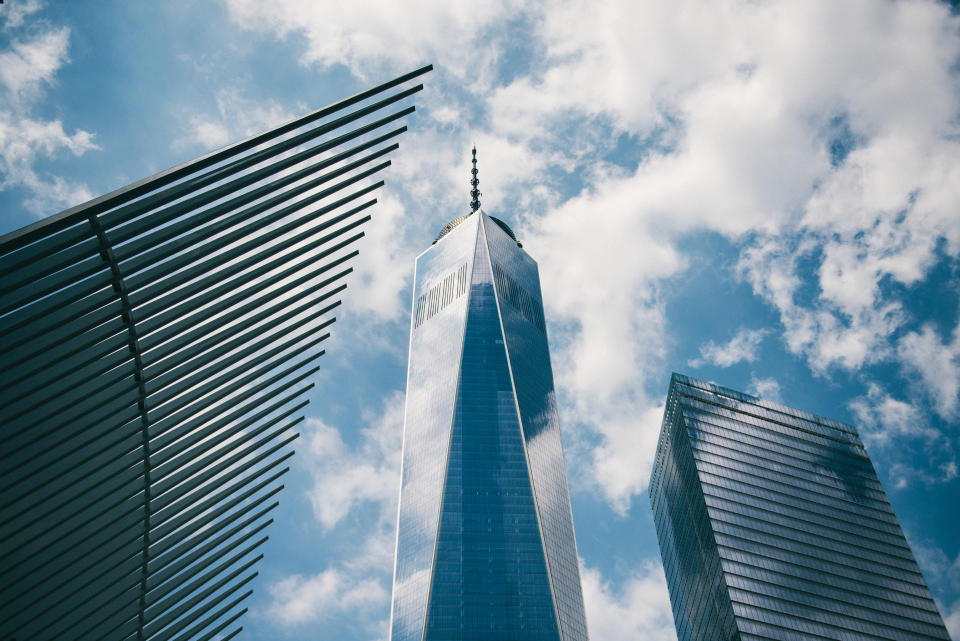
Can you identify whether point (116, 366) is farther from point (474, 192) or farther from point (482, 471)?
point (474, 192)

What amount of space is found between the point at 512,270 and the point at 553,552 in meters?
65.5

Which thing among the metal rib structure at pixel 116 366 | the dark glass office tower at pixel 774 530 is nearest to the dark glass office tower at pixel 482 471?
the dark glass office tower at pixel 774 530

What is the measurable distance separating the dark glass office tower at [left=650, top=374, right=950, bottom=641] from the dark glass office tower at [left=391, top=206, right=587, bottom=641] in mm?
20879

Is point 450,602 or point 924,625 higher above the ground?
point 450,602

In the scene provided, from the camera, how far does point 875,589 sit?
335ft

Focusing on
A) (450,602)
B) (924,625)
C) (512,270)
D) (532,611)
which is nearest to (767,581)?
(924,625)

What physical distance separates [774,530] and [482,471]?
4616cm

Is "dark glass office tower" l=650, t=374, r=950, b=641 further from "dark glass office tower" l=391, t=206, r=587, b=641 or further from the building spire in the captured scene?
the building spire

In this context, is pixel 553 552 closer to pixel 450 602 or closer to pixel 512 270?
pixel 450 602

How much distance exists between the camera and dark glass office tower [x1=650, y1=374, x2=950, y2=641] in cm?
9462

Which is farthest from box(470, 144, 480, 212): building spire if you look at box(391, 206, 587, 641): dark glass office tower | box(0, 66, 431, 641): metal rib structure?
box(0, 66, 431, 641): metal rib structure

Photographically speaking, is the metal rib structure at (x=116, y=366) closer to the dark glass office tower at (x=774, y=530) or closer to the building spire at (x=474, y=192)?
the dark glass office tower at (x=774, y=530)

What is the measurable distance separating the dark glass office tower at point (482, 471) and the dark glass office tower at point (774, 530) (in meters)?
20.9

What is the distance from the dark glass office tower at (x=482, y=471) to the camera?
109 meters
